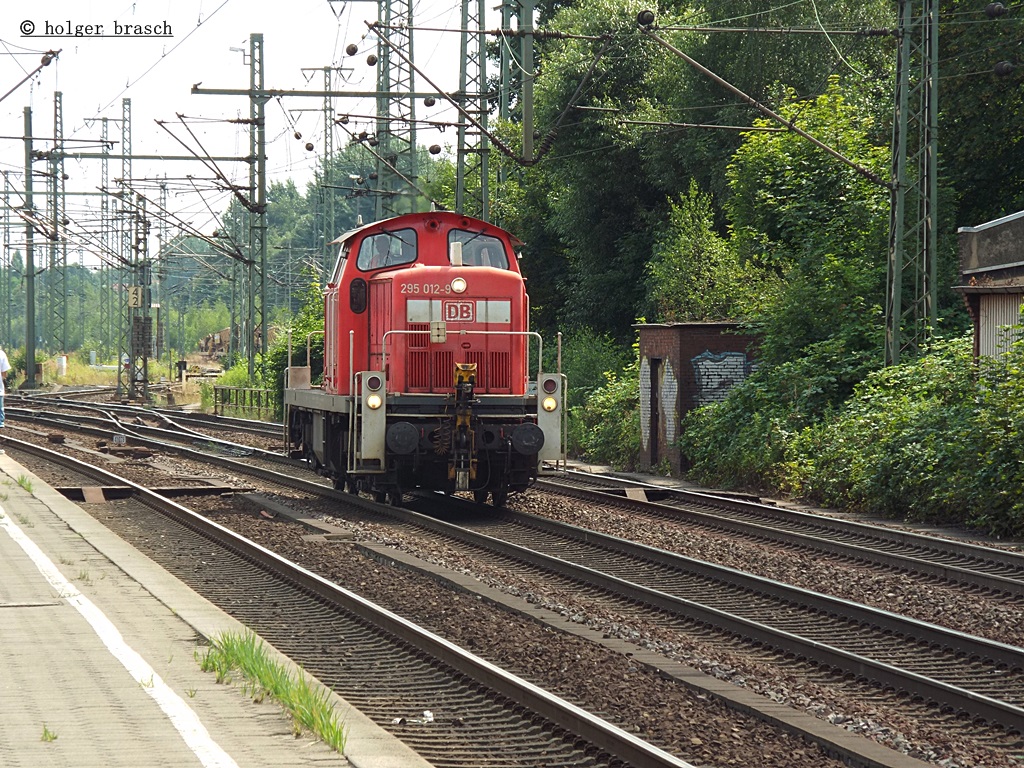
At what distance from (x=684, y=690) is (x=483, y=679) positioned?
117cm

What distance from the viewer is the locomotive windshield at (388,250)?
16984mm

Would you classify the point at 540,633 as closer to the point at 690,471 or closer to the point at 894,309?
the point at 894,309

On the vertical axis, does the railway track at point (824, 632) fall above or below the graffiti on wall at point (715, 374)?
below

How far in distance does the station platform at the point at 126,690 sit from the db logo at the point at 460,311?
641 cm

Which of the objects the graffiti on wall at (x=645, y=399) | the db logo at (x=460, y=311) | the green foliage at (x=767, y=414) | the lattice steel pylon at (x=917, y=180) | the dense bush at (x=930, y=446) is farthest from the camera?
the graffiti on wall at (x=645, y=399)

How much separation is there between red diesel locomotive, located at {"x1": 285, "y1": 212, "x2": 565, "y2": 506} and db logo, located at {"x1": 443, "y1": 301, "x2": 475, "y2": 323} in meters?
0.01

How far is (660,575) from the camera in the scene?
11953 mm

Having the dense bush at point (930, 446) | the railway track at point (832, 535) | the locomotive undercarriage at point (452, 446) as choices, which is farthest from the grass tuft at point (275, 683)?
the dense bush at point (930, 446)

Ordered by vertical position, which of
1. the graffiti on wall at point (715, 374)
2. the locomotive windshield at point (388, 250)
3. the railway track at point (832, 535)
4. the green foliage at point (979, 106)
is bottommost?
the railway track at point (832, 535)

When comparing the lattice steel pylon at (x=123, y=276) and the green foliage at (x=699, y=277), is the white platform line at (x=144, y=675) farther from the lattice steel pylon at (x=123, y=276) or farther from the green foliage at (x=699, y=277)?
the lattice steel pylon at (x=123, y=276)

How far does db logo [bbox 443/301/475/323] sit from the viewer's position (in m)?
16.4

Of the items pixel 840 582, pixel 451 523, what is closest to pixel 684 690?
pixel 840 582

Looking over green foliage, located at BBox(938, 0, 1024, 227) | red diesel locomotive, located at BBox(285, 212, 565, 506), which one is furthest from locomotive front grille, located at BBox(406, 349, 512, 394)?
green foliage, located at BBox(938, 0, 1024, 227)

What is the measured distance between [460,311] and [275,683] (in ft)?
33.3
